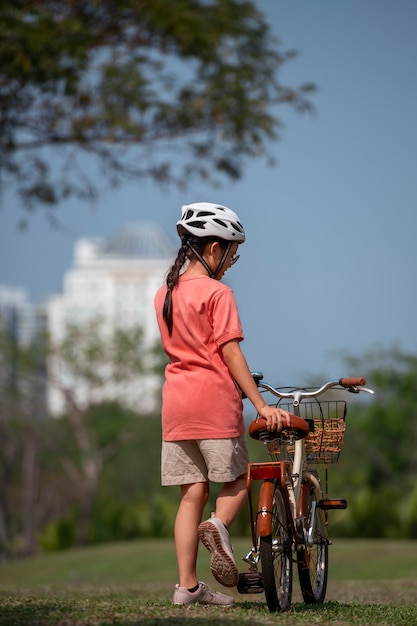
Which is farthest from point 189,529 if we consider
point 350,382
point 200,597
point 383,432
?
point 383,432

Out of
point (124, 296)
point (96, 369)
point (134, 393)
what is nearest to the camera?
point (96, 369)

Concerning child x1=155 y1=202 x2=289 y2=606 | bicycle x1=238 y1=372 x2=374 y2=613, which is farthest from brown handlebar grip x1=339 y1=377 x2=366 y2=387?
child x1=155 y1=202 x2=289 y2=606

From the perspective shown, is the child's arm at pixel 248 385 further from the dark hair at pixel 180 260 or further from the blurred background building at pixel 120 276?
the blurred background building at pixel 120 276

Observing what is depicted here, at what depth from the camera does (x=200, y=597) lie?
547 centimetres

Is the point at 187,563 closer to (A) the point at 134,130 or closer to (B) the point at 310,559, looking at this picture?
(B) the point at 310,559

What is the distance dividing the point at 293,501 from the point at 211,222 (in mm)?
1380

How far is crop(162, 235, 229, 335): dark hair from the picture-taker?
5441 millimetres

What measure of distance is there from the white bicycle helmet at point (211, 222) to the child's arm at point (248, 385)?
54 centimetres

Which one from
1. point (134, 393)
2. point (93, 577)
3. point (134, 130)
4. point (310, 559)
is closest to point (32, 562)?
point (93, 577)

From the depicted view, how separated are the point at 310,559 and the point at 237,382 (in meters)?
1.07

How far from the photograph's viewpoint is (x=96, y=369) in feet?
142

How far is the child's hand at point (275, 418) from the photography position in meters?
5.21

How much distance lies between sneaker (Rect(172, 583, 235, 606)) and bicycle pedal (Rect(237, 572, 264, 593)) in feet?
1.02

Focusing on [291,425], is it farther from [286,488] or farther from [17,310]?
[17,310]
